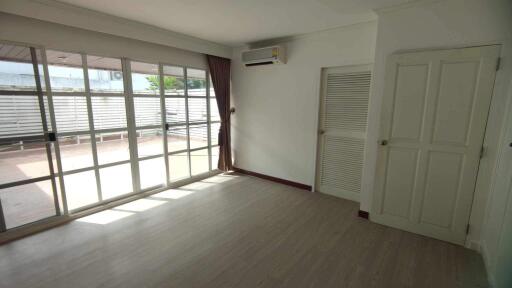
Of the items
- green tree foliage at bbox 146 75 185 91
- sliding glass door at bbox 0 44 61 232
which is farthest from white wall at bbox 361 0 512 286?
sliding glass door at bbox 0 44 61 232

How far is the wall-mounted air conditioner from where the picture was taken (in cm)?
365

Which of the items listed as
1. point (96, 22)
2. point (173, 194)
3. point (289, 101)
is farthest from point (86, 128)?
point (289, 101)

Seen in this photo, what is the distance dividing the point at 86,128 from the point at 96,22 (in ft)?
4.34

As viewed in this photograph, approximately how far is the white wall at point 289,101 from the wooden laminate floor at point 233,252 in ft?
3.58

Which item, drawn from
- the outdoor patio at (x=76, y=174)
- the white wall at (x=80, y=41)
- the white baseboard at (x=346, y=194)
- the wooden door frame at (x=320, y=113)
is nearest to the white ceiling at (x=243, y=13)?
the white wall at (x=80, y=41)

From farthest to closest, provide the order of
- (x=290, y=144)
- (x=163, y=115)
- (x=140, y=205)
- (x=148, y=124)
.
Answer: (x=290, y=144) < (x=163, y=115) < (x=148, y=124) < (x=140, y=205)

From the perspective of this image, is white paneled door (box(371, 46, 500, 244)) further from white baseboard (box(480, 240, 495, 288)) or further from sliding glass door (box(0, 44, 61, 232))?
sliding glass door (box(0, 44, 61, 232))

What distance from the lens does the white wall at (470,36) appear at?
Answer: 80.4 inches

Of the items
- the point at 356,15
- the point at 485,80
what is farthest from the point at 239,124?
the point at 485,80

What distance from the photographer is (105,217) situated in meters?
2.95

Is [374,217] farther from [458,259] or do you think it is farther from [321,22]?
[321,22]

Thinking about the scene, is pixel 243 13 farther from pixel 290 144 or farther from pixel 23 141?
pixel 23 141

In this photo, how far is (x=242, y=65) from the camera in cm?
441

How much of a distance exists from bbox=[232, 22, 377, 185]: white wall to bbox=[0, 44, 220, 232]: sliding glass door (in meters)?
0.95
